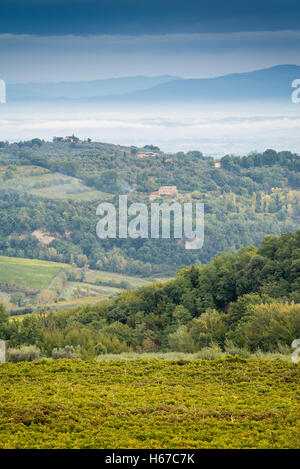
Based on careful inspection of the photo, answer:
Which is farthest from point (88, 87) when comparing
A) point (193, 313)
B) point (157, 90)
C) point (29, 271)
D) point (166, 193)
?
point (193, 313)

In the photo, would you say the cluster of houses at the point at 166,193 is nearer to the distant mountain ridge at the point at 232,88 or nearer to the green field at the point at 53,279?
the green field at the point at 53,279

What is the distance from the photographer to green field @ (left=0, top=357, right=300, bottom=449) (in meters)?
9.45

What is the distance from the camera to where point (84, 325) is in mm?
32375

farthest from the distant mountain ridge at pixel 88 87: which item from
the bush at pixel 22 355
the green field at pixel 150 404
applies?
the green field at pixel 150 404

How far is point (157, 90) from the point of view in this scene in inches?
6900

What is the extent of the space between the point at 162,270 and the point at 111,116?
274ft

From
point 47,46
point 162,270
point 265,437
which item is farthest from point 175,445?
point 47,46

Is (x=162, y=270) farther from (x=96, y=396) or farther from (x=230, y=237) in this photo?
(x=96, y=396)

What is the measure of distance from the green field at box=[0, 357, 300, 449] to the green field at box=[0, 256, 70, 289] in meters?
79.1

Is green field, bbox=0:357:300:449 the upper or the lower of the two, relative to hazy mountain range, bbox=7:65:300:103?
lower

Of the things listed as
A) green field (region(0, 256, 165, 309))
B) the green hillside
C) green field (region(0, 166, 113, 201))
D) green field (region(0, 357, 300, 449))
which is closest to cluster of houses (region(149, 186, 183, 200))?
the green hillside

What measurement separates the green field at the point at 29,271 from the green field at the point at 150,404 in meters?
79.1

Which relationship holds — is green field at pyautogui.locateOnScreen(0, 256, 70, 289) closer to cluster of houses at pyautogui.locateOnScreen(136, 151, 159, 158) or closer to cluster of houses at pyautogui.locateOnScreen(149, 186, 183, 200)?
cluster of houses at pyautogui.locateOnScreen(149, 186, 183, 200)

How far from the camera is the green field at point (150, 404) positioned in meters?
9.45
